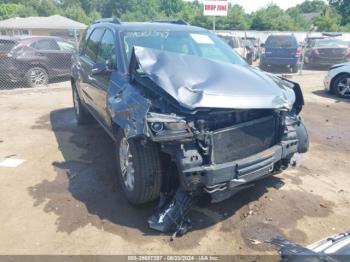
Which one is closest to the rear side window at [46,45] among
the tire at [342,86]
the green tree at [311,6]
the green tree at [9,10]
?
the tire at [342,86]

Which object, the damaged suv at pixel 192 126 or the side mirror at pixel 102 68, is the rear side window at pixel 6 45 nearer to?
the side mirror at pixel 102 68

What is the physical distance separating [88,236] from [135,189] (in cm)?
61

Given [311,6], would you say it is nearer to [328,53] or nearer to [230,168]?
[328,53]

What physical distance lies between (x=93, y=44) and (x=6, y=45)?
5851 millimetres

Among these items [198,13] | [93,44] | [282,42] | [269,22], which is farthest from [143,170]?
[198,13]

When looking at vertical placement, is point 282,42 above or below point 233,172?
above

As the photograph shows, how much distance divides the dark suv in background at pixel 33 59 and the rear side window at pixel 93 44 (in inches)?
183

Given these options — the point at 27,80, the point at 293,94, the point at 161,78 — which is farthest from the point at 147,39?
the point at 27,80

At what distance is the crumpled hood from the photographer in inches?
125

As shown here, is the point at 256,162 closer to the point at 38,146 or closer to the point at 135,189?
the point at 135,189

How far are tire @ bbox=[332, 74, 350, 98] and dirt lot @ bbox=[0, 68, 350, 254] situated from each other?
3880 millimetres

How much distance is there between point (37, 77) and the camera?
10.7 m

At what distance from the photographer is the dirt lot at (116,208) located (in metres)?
3.20

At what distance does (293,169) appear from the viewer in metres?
4.78
